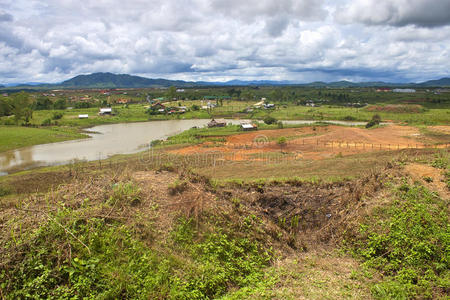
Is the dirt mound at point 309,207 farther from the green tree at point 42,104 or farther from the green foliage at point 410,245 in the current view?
the green tree at point 42,104

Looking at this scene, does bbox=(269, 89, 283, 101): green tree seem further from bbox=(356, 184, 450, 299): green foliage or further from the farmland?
bbox=(356, 184, 450, 299): green foliage

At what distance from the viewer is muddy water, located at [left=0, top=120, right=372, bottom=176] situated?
29.7 m

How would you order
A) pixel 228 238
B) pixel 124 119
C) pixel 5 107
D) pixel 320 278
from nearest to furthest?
pixel 320 278
pixel 228 238
pixel 5 107
pixel 124 119

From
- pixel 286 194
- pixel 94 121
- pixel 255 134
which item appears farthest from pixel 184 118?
pixel 286 194

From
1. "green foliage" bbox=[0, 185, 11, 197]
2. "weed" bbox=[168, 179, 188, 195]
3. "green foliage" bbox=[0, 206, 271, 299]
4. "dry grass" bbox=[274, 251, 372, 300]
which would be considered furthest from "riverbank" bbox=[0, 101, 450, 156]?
"dry grass" bbox=[274, 251, 372, 300]

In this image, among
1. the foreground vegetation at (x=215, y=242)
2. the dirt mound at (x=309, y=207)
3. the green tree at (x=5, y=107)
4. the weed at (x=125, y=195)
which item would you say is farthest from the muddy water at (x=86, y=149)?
the dirt mound at (x=309, y=207)

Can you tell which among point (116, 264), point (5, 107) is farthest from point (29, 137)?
point (116, 264)

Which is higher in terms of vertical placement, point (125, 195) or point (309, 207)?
point (125, 195)

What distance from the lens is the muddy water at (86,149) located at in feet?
97.5

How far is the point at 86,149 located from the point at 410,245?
120 ft

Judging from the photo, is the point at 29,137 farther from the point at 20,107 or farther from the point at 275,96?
the point at 275,96

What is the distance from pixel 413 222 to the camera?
7.66 metres

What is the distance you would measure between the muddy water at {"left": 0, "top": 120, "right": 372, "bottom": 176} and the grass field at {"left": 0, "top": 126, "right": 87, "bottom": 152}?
1.60 m

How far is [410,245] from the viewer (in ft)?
23.2
